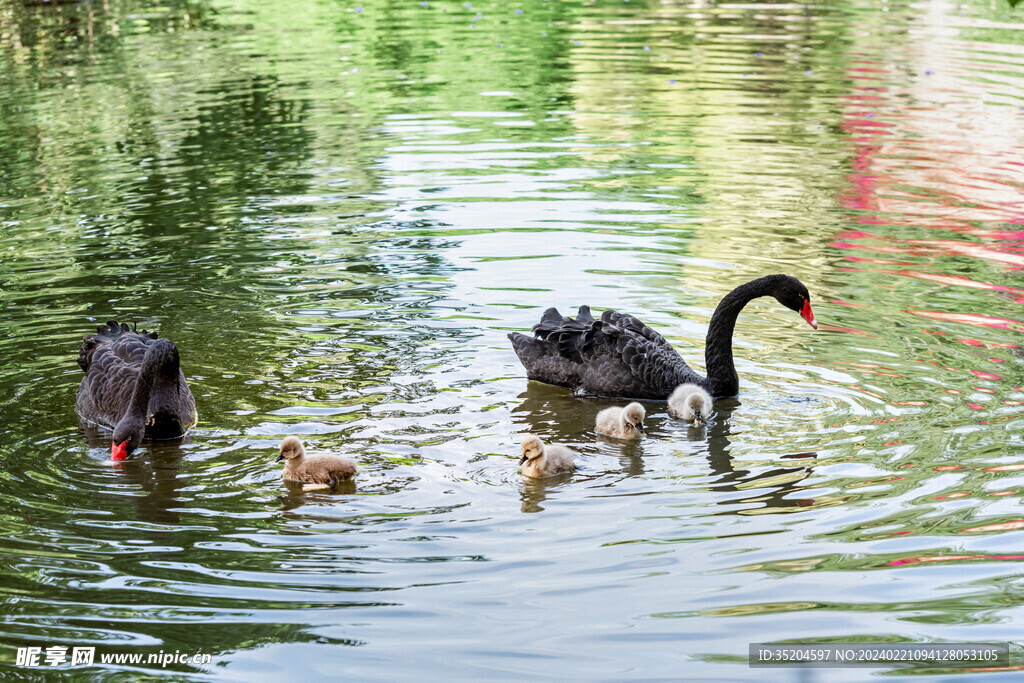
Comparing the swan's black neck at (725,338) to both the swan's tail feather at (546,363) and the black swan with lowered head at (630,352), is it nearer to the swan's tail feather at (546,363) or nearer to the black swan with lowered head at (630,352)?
the black swan with lowered head at (630,352)

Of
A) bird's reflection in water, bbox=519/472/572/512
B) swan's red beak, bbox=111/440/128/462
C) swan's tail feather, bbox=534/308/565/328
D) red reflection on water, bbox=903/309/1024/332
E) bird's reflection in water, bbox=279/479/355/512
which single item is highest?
swan's tail feather, bbox=534/308/565/328

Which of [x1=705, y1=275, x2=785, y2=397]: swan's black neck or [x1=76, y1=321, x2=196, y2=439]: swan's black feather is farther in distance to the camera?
[x1=705, y1=275, x2=785, y2=397]: swan's black neck

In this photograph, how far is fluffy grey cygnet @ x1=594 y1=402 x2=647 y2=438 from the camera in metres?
7.09

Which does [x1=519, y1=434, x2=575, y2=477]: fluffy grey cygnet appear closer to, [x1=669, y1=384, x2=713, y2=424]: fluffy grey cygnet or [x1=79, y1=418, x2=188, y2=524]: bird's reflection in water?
[x1=669, y1=384, x2=713, y2=424]: fluffy grey cygnet

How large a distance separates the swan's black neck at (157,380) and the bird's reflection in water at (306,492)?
1.13 meters

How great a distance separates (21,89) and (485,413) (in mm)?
13782

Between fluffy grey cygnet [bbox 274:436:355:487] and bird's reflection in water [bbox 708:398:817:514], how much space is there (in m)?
2.02

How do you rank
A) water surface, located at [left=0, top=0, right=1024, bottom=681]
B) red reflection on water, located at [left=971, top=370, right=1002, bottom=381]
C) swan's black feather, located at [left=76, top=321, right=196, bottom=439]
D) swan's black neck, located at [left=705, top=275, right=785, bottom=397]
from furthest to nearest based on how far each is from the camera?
1. swan's black neck, located at [left=705, top=275, right=785, bottom=397]
2. red reflection on water, located at [left=971, top=370, right=1002, bottom=381]
3. swan's black feather, located at [left=76, top=321, right=196, bottom=439]
4. water surface, located at [left=0, top=0, right=1024, bottom=681]

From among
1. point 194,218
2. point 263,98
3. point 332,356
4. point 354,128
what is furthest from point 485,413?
point 263,98

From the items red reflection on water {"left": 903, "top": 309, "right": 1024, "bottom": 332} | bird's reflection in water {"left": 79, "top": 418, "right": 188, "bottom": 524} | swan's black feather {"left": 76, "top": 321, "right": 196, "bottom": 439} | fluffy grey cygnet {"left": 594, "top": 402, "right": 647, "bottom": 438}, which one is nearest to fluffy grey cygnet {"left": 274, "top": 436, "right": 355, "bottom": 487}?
bird's reflection in water {"left": 79, "top": 418, "right": 188, "bottom": 524}

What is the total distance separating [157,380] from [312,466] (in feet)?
5.05

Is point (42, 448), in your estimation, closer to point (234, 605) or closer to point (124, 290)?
point (234, 605)

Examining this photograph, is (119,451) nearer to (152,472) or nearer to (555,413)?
(152,472)

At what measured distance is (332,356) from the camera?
8.43 meters
